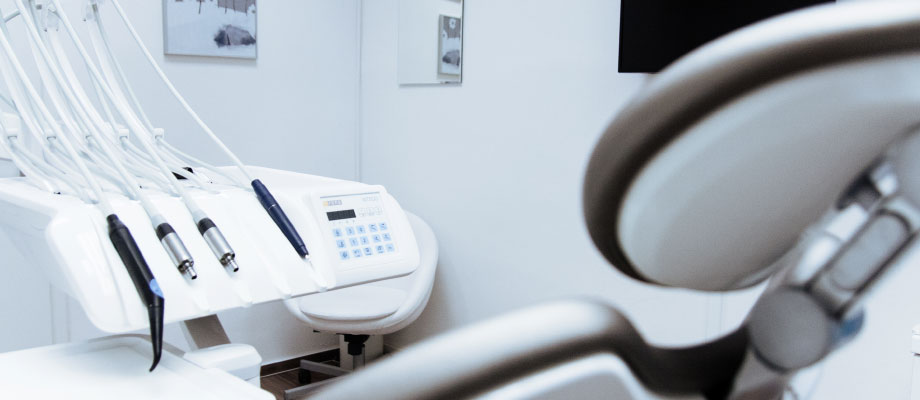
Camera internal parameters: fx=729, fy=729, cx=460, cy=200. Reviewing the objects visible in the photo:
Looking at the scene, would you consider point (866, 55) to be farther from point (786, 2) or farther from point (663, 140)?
point (786, 2)

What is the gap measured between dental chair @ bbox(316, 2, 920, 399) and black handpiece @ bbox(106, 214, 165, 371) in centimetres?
71

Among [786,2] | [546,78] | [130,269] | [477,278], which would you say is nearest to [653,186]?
[130,269]

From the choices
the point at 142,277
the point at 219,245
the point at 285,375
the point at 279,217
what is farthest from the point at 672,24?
the point at 285,375

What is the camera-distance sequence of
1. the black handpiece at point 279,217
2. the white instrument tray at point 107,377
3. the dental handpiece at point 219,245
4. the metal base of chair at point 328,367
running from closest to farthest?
the white instrument tray at point 107,377
the dental handpiece at point 219,245
the black handpiece at point 279,217
the metal base of chair at point 328,367

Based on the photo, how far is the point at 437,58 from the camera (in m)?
3.03

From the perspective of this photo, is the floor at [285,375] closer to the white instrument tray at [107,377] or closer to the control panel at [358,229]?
the control panel at [358,229]

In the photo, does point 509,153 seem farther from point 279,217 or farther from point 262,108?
point 279,217

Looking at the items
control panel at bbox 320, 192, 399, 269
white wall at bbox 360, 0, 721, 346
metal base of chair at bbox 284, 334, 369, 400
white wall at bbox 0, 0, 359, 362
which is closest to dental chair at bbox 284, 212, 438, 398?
metal base of chair at bbox 284, 334, 369, 400

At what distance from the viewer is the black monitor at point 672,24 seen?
1969 millimetres

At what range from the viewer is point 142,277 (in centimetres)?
92

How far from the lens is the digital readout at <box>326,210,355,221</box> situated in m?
1.21

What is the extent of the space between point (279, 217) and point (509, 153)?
1.73 metres

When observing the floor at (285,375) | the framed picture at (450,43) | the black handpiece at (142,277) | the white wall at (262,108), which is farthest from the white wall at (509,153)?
the black handpiece at (142,277)

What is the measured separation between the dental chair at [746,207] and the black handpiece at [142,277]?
709 mm
